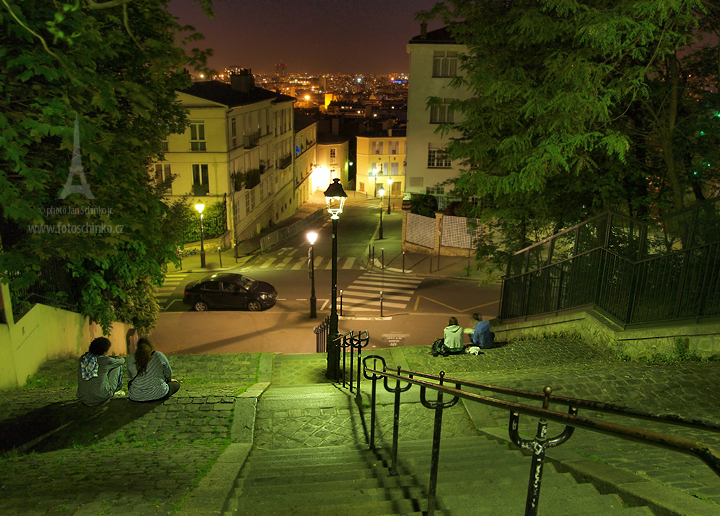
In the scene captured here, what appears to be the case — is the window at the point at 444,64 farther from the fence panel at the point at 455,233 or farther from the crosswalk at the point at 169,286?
the crosswalk at the point at 169,286

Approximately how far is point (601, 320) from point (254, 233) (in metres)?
31.1

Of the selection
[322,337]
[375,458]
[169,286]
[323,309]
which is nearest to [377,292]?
[323,309]

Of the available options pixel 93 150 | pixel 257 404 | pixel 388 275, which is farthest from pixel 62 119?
pixel 388 275

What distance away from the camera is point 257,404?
816 centimetres

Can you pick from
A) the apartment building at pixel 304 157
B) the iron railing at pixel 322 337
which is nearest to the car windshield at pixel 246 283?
the iron railing at pixel 322 337

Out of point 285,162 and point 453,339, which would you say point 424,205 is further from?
point 453,339

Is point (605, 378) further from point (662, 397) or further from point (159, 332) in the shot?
point (159, 332)

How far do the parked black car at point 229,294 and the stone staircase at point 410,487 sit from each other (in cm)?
1485

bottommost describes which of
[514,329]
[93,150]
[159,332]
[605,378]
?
[159,332]

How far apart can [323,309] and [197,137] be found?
16.2 meters

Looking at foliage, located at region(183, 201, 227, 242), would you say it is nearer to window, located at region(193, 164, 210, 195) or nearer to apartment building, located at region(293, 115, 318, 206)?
window, located at region(193, 164, 210, 195)

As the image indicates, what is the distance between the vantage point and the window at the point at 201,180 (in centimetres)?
3166

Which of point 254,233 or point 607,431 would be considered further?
point 254,233

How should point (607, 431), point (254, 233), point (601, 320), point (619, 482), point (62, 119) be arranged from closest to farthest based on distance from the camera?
point (607, 431) → point (619, 482) → point (62, 119) → point (601, 320) → point (254, 233)
